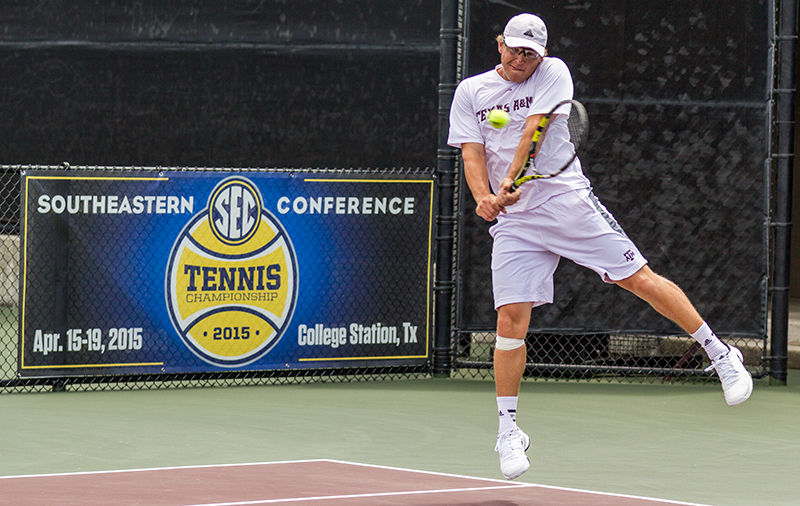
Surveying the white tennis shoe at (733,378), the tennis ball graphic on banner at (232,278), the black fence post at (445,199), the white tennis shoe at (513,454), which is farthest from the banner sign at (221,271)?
the white tennis shoe at (733,378)

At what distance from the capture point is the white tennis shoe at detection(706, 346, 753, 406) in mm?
6578

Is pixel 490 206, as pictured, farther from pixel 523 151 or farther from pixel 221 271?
pixel 221 271

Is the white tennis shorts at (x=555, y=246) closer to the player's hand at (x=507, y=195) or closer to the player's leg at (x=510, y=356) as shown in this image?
the player's leg at (x=510, y=356)

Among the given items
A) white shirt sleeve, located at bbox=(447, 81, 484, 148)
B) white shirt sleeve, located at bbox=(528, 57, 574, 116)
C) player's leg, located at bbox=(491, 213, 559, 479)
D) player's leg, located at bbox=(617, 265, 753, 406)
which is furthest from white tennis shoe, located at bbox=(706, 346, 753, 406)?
white shirt sleeve, located at bbox=(447, 81, 484, 148)

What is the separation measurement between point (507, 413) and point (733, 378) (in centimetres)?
104

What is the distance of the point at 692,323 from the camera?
6695 millimetres

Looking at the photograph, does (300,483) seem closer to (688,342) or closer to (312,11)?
(688,342)

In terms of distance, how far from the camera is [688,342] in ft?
37.1

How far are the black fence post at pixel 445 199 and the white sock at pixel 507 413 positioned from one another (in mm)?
4117

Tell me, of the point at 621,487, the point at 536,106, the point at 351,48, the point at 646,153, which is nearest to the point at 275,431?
the point at 621,487

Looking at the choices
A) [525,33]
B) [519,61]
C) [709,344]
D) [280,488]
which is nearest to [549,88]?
[519,61]

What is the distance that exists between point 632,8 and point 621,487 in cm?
482

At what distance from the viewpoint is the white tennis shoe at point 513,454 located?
643 cm

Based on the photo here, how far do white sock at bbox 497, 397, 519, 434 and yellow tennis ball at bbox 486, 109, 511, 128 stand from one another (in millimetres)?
1270
